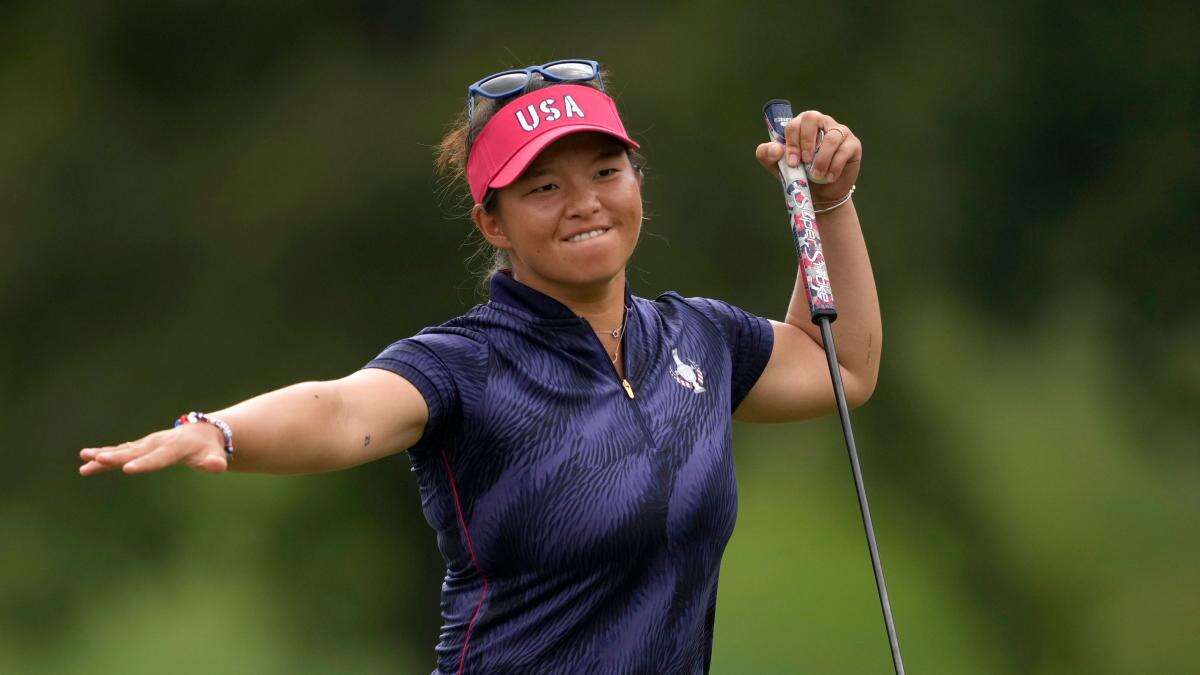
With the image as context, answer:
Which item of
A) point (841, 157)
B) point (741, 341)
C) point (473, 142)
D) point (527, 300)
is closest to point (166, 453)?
point (527, 300)

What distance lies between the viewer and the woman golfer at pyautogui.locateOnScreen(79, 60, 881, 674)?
1.93m

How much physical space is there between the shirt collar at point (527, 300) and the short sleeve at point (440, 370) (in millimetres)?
95

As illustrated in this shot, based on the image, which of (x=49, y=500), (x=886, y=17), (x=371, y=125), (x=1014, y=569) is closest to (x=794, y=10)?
(x=886, y=17)

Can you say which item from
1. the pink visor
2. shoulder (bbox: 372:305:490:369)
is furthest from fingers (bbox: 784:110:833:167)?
shoulder (bbox: 372:305:490:369)

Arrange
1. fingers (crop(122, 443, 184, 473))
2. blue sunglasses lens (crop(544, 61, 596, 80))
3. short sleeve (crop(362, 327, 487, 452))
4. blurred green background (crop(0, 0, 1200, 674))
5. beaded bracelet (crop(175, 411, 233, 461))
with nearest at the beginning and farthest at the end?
fingers (crop(122, 443, 184, 473))
beaded bracelet (crop(175, 411, 233, 461))
short sleeve (crop(362, 327, 487, 452))
blue sunglasses lens (crop(544, 61, 596, 80))
blurred green background (crop(0, 0, 1200, 674))

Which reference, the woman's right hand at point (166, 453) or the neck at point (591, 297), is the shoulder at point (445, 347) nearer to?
the neck at point (591, 297)

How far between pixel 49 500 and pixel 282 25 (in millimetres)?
1196

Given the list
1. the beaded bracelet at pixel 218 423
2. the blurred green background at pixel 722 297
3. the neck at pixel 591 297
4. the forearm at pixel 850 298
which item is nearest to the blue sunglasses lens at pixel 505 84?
the neck at pixel 591 297

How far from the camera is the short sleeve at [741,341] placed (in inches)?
89.1

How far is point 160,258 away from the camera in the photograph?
3.67 metres

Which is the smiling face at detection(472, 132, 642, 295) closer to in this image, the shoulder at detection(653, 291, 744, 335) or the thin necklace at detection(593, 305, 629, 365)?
the thin necklace at detection(593, 305, 629, 365)

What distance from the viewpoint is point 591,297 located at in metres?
2.10

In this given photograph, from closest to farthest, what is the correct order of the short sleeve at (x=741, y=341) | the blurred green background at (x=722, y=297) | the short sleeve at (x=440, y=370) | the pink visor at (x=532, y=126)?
1. the short sleeve at (x=440, y=370)
2. the pink visor at (x=532, y=126)
3. the short sleeve at (x=741, y=341)
4. the blurred green background at (x=722, y=297)

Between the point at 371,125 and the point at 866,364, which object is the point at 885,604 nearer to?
the point at 866,364
